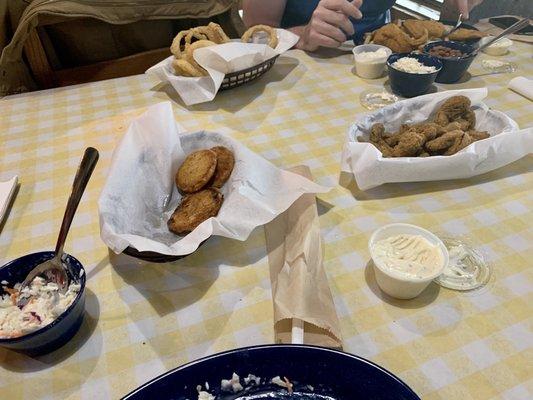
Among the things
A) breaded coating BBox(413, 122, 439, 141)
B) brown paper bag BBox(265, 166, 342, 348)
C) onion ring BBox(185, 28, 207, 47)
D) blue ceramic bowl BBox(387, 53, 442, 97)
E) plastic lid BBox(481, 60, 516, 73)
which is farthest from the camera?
plastic lid BBox(481, 60, 516, 73)

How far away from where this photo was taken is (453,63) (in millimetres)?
1516

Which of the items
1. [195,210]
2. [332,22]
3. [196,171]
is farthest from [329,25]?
[195,210]

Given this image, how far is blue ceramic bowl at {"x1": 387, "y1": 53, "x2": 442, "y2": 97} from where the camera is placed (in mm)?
1420

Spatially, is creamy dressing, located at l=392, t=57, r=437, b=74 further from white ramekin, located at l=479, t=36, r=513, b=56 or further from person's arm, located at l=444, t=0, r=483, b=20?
person's arm, located at l=444, t=0, r=483, b=20

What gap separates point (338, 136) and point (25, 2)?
1.51m

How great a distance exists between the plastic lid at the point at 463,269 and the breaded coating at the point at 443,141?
29 centimetres

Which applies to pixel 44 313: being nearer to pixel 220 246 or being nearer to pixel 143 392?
pixel 143 392

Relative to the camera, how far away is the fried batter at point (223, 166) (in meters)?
1.00

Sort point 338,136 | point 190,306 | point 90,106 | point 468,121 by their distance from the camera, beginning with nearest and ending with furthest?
point 190,306 < point 468,121 < point 338,136 < point 90,106

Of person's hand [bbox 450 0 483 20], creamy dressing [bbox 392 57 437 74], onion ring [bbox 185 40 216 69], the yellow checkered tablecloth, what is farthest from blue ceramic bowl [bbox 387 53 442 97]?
person's hand [bbox 450 0 483 20]

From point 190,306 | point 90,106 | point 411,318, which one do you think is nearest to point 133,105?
point 90,106

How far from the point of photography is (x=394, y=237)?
84cm

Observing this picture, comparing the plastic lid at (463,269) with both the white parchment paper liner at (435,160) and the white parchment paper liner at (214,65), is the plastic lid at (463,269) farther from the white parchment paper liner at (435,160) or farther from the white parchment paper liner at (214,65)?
the white parchment paper liner at (214,65)

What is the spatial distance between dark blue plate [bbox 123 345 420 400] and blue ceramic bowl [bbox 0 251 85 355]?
218mm
